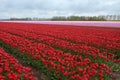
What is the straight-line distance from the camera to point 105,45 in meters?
11.4

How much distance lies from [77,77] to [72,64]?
1.15 meters

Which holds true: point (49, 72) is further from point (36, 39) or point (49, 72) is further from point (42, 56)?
point (36, 39)

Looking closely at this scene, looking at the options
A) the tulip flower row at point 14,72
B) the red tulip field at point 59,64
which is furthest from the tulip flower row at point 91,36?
the tulip flower row at point 14,72

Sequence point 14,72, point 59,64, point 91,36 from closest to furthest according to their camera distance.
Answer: point 14,72 → point 59,64 → point 91,36

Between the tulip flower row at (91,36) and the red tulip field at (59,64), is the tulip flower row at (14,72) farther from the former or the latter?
the tulip flower row at (91,36)

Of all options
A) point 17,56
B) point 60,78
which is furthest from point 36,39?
point 60,78

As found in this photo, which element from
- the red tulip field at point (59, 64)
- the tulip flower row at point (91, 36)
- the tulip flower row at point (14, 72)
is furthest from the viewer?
the tulip flower row at point (91, 36)

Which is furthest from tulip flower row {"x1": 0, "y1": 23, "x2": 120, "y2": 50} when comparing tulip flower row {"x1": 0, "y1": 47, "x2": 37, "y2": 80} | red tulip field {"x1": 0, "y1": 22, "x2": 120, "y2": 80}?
tulip flower row {"x1": 0, "y1": 47, "x2": 37, "y2": 80}

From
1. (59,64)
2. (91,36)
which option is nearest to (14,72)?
(59,64)

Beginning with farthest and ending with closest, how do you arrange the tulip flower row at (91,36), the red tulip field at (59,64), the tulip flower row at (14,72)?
the tulip flower row at (91,36) < the red tulip field at (59,64) < the tulip flower row at (14,72)

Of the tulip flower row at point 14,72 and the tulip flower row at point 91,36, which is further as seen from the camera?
the tulip flower row at point 91,36

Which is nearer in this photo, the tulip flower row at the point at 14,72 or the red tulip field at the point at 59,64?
the tulip flower row at the point at 14,72

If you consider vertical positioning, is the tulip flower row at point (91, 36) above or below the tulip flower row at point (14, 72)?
below

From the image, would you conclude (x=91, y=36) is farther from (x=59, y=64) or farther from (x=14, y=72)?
(x=14, y=72)
